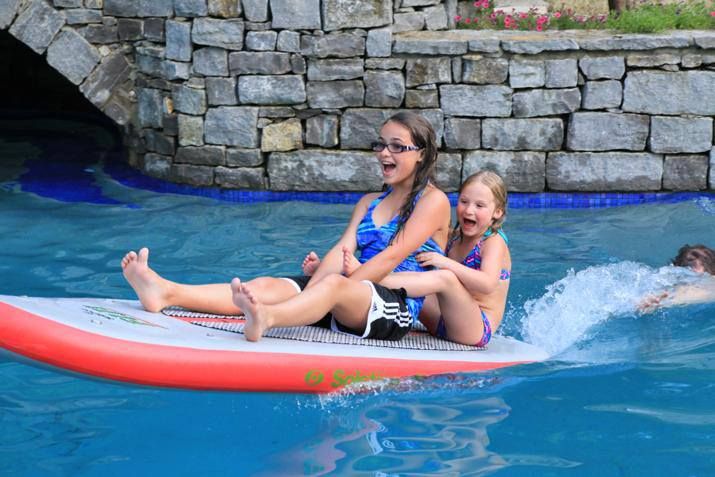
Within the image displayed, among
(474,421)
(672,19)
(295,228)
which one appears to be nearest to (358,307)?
(474,421)

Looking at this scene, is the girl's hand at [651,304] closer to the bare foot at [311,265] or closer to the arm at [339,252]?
the arm at [339,252]

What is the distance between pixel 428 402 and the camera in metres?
4.23

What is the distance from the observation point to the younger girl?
13.9 ft

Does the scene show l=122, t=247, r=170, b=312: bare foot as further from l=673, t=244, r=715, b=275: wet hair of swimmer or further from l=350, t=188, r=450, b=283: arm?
l=673, t=244, r=715, b=275: wet hair of swimmer

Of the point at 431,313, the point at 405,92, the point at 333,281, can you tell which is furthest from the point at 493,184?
the point at 405,92

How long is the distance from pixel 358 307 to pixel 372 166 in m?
3.54

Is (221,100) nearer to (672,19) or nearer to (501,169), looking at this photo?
(501,169)

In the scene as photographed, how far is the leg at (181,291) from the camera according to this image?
4173mm

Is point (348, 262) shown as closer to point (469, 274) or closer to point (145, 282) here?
point (469, 274)

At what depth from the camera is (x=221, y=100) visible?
760cm

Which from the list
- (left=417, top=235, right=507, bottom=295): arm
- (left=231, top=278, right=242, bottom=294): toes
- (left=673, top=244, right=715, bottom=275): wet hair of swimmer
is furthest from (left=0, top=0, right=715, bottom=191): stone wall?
(left=231, top=278, right=242, bottom=294): toes

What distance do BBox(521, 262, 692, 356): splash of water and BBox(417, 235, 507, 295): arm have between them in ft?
2.36

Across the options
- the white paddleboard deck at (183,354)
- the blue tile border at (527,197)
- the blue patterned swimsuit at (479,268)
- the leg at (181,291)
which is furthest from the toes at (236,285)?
the blue tile border at (527,197)

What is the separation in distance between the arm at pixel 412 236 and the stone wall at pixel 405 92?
10.4 feet
